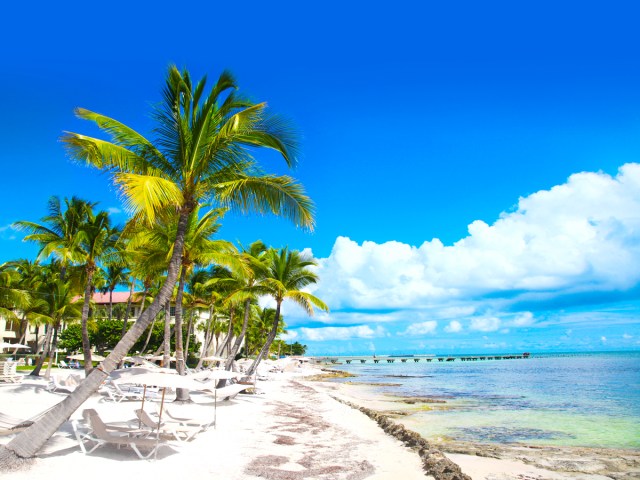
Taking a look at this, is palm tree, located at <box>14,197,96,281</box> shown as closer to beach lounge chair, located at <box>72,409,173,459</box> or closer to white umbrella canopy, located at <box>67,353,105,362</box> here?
white umbrella canopy, located at <box>67,353,105,362</box>

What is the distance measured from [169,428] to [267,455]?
7.02 feet

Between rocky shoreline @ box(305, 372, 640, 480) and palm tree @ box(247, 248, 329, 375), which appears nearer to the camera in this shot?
rocky shoreline @ box(305, 372, 640, 480)

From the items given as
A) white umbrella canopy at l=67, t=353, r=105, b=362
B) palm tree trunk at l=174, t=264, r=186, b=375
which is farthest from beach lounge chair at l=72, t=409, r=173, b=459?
white umbrella canopy at l=67, t=353, r=105, b=362

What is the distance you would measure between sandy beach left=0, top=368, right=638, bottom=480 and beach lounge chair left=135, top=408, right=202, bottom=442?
219 mm

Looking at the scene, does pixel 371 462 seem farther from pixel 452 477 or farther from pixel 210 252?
pixel 210 252

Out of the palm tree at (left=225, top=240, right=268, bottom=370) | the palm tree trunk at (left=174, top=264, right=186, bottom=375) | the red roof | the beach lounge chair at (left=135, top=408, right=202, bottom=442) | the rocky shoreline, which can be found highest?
the red roof

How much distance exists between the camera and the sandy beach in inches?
297

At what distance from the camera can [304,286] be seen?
81.1 feet

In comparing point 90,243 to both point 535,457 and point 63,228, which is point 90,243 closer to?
point 63,228

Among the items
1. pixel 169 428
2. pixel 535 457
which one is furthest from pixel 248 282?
pixel 535 457

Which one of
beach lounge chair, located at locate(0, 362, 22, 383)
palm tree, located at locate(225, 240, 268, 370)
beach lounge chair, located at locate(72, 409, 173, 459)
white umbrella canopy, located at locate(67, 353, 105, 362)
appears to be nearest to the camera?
beach lounge chair, located at locate(72, 409, 173, 459)

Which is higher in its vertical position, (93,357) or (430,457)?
(93,357)

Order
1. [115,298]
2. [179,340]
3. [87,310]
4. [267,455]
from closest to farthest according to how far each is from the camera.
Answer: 1. [267,455]
2. [179,340]
3. [87,310]
4. [115,298]

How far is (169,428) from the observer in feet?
31.1
